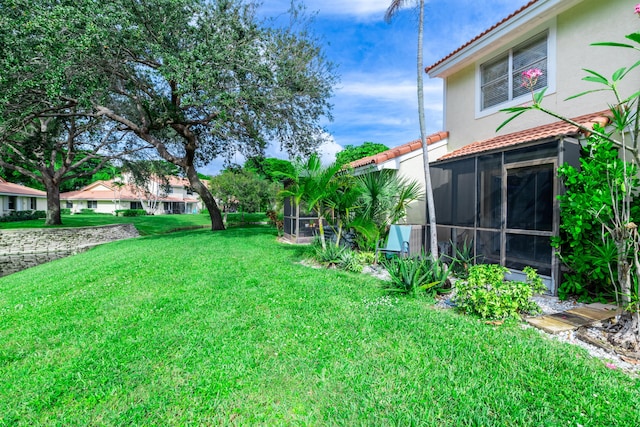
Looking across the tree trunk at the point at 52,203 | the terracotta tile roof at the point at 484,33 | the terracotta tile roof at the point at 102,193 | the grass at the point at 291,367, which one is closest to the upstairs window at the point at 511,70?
the terracotta tile roof at the point at 484,33

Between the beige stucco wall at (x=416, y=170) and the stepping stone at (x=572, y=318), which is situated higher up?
the beige stucco wall at (x=416, y=170)

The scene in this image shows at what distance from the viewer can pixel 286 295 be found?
549 centimetres

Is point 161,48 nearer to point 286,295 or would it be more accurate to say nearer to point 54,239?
point 286,295

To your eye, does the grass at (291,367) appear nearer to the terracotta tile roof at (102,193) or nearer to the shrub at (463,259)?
the shrub at (463,259)

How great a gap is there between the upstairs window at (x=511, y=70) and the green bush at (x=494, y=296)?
5.45 meters

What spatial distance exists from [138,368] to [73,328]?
2140 mm

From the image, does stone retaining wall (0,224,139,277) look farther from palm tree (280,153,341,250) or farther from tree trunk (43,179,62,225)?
palm tree (280,153,341,250)

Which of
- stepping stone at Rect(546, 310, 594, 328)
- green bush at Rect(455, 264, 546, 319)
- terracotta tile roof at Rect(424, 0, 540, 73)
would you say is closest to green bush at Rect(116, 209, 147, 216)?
terracotta tile roof at Rect(424, 0, 540, 73)

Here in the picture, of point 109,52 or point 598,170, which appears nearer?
point 598,170

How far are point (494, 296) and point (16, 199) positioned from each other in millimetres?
45905

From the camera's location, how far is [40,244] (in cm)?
1792

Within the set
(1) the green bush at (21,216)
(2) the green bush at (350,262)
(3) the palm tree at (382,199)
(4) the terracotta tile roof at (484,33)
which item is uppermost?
(4) the terracotta tile roof at (484,33)

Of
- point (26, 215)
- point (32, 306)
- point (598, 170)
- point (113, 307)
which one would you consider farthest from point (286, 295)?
point (26, 215)

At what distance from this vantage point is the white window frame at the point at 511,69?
6.85 meters
